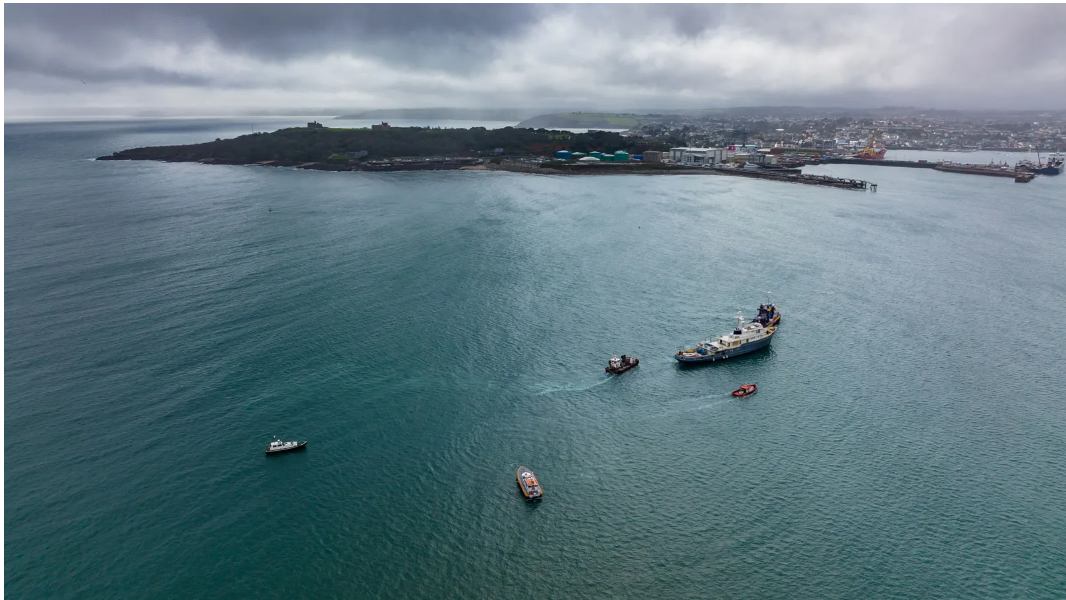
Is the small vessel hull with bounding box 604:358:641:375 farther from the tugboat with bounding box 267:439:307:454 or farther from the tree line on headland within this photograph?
the tree line on headland

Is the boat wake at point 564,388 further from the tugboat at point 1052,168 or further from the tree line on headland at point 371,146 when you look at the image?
the tugboat at point 1052,168

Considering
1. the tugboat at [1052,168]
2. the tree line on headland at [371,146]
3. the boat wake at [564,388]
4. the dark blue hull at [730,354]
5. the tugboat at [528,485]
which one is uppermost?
the tree line on headland at [371,146]

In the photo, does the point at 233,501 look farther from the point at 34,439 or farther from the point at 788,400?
the point at 788,400

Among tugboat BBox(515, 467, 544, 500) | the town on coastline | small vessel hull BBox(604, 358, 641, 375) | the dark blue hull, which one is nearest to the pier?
the town on coastline

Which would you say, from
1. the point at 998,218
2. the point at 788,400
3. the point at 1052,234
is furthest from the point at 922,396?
the point at 998,218

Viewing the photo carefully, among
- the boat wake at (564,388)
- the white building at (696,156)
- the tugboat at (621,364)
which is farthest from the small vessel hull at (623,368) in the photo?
the white building at (696,156)

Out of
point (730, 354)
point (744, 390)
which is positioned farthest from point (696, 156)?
point (744, 390)
